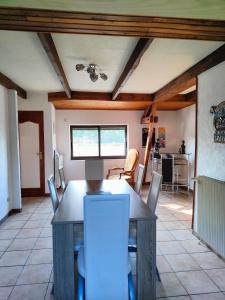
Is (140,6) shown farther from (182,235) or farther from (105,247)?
(182,235)

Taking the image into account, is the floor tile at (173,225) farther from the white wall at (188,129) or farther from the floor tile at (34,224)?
the white wall at (188,129)

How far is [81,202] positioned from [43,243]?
1.16 meters

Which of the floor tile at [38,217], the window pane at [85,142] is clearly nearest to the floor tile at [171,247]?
the floor tile at [38,217]

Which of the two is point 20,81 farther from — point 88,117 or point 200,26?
point 200,26

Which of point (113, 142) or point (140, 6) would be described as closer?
point (140, 6)

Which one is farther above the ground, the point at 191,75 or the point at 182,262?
the point at 191,75

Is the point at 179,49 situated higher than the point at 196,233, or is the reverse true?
the point at 179,49

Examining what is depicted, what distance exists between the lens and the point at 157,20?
1.60m

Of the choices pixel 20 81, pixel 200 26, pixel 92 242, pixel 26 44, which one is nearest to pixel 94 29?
pixel 200 26

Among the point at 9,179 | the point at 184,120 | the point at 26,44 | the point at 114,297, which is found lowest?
the point at 114,297

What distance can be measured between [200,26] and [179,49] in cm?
87

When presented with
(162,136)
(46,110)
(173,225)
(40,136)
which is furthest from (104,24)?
(162,136)

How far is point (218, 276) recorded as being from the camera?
2.24m

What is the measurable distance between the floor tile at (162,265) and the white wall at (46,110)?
342 centimetres
